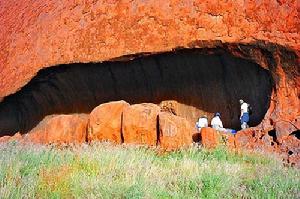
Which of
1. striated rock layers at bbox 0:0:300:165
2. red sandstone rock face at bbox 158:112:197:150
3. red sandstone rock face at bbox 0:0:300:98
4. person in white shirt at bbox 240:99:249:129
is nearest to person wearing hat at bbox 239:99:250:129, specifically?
person in white shirt at bbox 240:99:249:129

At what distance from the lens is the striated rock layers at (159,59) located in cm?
1075

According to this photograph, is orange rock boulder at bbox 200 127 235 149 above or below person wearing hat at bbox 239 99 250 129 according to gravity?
below

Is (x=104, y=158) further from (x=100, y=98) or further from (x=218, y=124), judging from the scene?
(x=100, y=98)

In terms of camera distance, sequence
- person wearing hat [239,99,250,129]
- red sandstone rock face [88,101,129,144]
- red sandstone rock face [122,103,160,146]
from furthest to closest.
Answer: person wearing hat [239,99,250,129] < red sandstone rock face [88,101,129,144] < red sandstone rock face [122,103,160,146]

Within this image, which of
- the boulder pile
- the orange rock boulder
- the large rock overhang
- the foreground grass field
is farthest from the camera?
the large rock overhang

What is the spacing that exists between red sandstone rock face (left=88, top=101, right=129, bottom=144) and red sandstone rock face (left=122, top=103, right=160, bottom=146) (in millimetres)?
338

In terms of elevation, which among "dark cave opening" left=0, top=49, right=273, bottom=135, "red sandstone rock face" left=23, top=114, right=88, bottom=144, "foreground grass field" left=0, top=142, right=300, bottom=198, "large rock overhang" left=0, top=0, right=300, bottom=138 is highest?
"large rock overhang" left=0, top=0, right=300, bottom=138

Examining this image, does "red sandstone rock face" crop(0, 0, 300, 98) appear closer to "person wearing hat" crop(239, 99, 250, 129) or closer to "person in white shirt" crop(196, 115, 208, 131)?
"person wearing hat" crop(239, 99, 250, 129)

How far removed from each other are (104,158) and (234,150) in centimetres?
337

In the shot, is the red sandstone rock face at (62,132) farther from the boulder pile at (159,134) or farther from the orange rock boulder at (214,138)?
the orange rock boulder at (214,138)

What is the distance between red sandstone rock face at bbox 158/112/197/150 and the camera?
10523mm

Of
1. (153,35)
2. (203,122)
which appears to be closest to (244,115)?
(203,122)

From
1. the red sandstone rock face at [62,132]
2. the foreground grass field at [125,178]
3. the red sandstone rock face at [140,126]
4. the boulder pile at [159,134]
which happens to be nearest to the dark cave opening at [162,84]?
the red sandstone rock face at [62,132]

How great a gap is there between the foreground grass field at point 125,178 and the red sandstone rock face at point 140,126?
3198 millimetres
